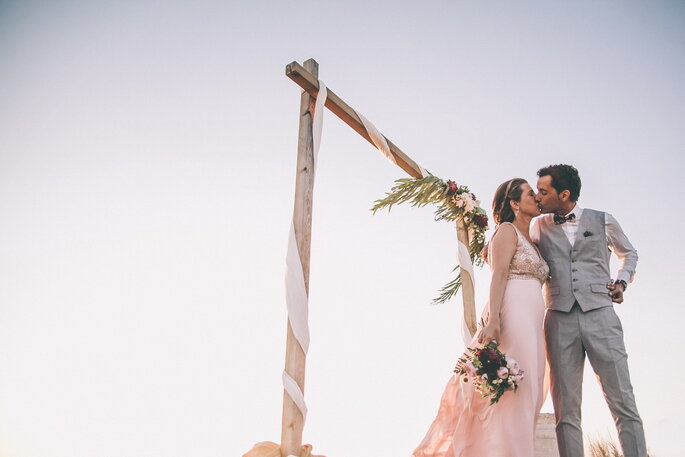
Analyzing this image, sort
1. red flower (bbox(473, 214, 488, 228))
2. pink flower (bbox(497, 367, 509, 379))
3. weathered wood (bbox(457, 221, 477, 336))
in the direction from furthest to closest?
red flower (bbox(473, 214, 488, 228)) → weathered wood (bbox(457, 221, 477, 336)) → pink flower (bbox(497, 367, 509, 379))

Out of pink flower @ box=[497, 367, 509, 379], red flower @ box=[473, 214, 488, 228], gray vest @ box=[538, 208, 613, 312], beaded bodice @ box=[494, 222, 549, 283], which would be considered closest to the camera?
pink flower @ box=[497, 367, 509, 379]

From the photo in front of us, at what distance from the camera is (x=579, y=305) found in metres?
3.60

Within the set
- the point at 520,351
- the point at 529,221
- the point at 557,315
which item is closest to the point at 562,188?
the point at 529,221

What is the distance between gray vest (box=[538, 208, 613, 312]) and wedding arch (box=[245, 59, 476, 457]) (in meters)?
1.38

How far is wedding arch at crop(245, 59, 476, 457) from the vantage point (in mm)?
3238

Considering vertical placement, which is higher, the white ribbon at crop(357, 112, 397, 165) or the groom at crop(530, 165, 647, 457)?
the white ribbon at crop(357, 112, 397, 165)

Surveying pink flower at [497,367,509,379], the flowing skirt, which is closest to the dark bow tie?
the flowing skirt

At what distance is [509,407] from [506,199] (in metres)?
1.67

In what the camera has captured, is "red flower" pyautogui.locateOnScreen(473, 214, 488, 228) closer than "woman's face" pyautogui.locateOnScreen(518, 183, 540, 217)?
No

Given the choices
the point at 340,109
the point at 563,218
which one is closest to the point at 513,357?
the point at 563,218

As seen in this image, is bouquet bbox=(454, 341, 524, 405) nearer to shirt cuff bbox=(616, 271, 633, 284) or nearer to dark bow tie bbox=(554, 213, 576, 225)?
shirt cuff bbox=(616, 271, 633, 284)

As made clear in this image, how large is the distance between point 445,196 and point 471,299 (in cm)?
118

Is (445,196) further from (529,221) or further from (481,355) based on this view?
(481,355)

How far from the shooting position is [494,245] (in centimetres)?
398
